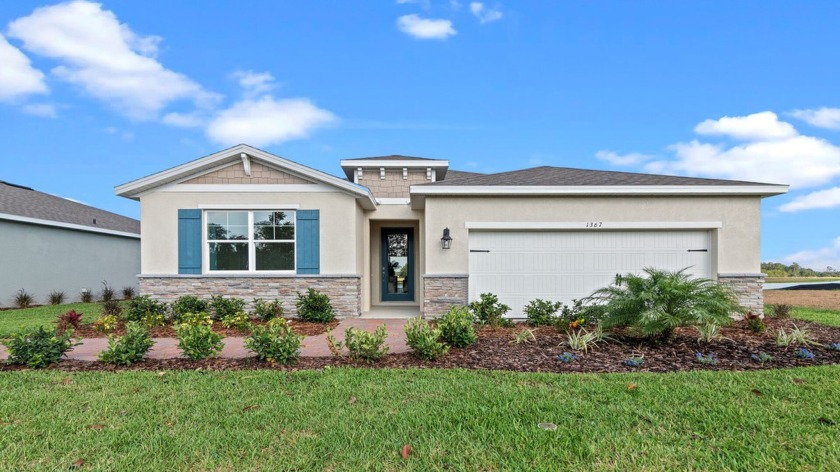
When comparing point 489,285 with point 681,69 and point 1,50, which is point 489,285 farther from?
point 1,50

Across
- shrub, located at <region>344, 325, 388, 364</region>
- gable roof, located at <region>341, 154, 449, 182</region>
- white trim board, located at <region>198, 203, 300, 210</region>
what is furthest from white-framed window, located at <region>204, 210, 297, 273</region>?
shrub, located at <region>344, 325, 388, 364</region>

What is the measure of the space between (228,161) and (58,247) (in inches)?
413

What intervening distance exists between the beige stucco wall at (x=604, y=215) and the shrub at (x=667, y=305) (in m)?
3.20

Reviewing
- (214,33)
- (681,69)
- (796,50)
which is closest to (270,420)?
(214,33)

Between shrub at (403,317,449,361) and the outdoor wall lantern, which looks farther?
the outdoor wall lantern

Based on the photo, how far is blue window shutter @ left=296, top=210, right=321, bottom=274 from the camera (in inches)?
392

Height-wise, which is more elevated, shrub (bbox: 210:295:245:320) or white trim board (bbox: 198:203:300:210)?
white trim board (bbox: 198:203:300:210)

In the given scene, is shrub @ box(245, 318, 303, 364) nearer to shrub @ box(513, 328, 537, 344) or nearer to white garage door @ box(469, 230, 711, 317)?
shrub @ box(513, 328, 537, 344)

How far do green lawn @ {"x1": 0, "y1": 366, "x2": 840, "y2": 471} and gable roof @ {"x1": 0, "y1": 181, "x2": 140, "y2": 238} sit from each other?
43.8 ft

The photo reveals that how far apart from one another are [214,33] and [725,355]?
41.1 feet

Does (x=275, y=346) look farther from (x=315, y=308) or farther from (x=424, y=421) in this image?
(x=315, y=308)

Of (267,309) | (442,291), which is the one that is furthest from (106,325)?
(442,291)

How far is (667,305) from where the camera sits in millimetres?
6109

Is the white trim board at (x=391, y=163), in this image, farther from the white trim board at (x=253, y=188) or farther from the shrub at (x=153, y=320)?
the shrub at (x=153, y=320)
